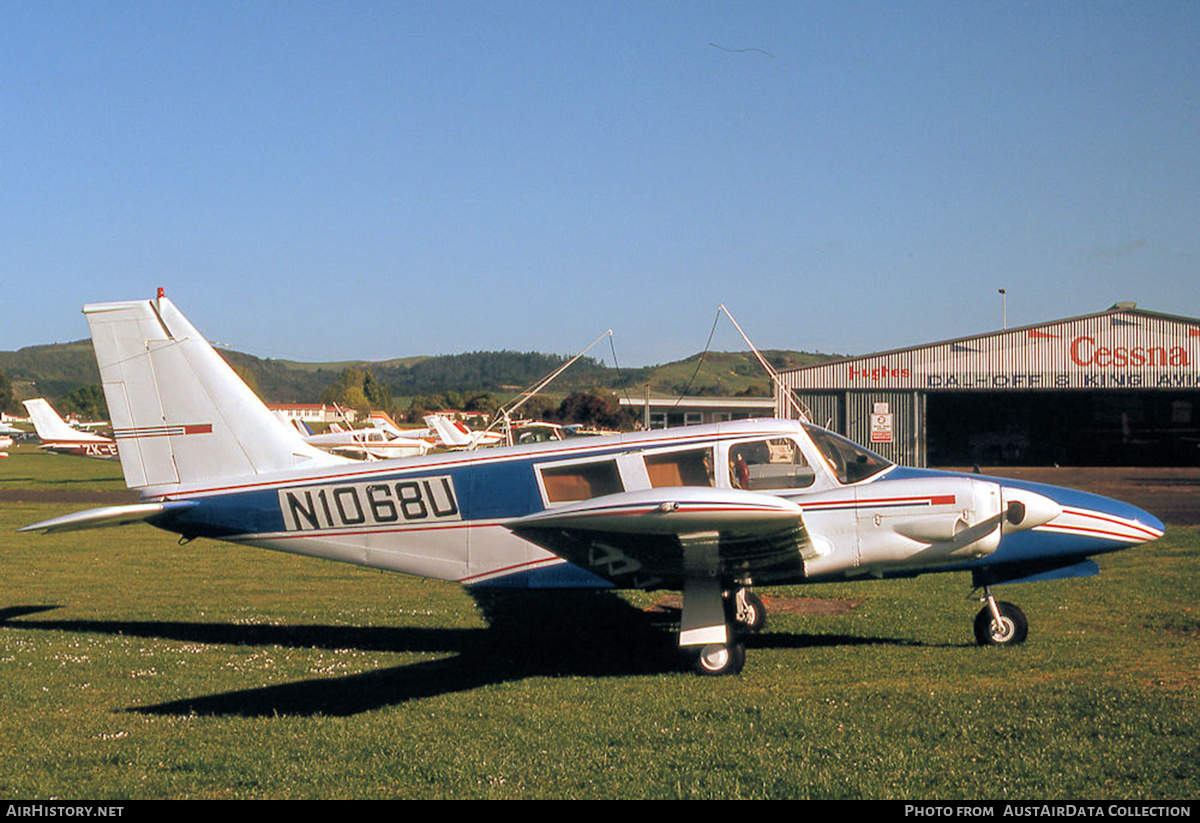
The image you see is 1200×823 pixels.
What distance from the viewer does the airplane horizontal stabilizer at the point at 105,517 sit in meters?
9.45

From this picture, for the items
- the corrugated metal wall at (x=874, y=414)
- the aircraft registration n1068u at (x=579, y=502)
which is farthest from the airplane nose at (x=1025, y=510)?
the corrugated metal wall at (x=874, y=414)

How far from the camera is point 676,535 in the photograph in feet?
26.8

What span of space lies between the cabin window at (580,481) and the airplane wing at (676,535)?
0.77m

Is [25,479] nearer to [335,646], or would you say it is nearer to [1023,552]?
[335,646]

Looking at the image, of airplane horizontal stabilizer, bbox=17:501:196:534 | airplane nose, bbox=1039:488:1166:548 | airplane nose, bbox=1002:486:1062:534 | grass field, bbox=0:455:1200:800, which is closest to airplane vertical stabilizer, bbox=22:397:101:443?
grass field, bbox=0:455:1200:800

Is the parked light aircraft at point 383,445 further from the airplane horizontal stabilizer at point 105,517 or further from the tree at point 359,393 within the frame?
the tree at point 359,393

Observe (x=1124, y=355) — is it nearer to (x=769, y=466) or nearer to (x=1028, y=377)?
(x=1028, y=377)

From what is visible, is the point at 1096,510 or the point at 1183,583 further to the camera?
the point at 1183,583

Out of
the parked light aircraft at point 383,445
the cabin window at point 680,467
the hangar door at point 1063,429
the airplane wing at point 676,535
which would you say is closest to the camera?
the airplane wing at point 676,535

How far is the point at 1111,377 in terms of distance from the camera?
153 feet

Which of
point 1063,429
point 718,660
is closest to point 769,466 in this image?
point 718,660

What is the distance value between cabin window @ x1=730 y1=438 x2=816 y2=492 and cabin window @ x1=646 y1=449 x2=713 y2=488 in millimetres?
253
